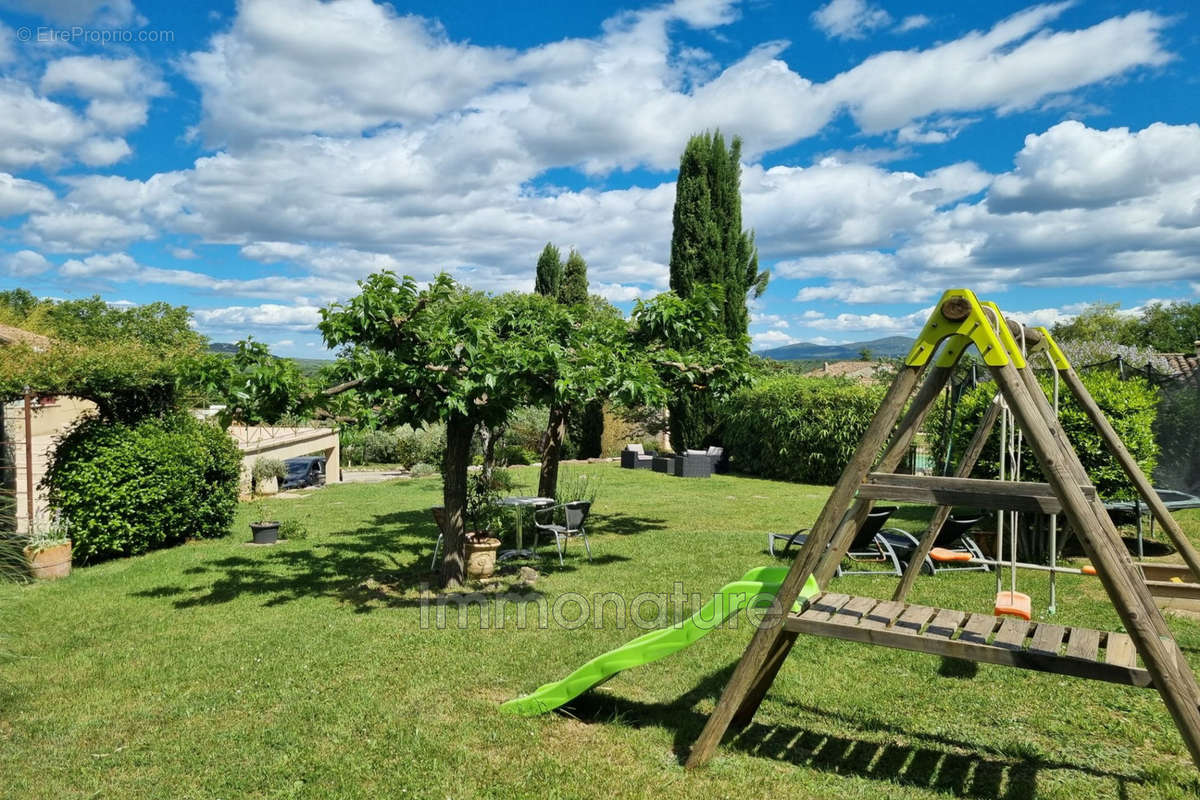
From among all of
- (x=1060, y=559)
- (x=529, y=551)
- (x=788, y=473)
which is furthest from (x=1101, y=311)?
(x=529, y=551)

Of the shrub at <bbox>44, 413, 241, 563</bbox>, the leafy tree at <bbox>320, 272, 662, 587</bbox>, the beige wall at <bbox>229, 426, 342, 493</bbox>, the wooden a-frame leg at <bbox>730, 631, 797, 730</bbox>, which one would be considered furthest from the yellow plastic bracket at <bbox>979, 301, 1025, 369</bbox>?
the beige wall at <bbox>229, 426, 342, 493</bbox>

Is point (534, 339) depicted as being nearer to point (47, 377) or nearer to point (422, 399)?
point (422, 399)

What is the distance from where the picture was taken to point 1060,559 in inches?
345

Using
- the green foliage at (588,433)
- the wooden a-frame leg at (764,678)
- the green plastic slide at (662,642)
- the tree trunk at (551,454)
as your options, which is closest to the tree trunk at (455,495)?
the green plastic slide at (662,642)

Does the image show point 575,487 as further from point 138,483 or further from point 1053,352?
point 1053,352

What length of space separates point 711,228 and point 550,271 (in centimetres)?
1156

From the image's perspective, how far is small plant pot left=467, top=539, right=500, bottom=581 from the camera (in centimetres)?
799

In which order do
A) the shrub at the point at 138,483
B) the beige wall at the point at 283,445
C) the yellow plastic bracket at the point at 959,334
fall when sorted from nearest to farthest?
the yellow plastic bracket at the point at 959,334 < the shrub at the point at 138,483 < the beige wall at the point at 283,445

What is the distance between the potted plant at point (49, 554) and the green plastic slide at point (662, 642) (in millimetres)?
6573

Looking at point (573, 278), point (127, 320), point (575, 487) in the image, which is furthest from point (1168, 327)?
point (127, 320)

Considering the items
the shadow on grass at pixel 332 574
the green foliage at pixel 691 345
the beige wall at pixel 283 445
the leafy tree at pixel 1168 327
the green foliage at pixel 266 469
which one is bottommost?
the shadow on grass at pixel 332 574

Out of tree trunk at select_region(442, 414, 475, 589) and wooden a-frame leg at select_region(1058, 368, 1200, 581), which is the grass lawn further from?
wooden a-frame leg at select_region(1058, 368, 1200, 581)

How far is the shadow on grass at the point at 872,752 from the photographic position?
3727mm

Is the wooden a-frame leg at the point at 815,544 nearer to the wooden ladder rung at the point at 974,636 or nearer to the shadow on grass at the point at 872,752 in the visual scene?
the wooden ladder rung at the point at 974,636
